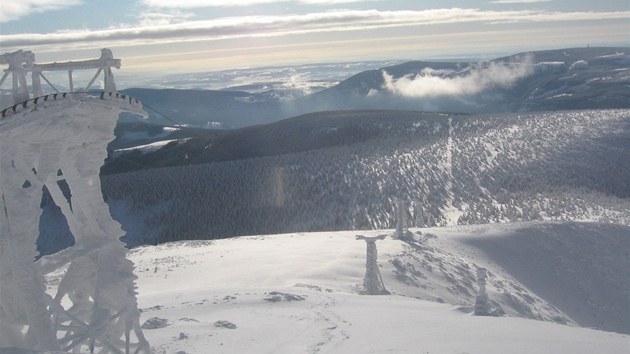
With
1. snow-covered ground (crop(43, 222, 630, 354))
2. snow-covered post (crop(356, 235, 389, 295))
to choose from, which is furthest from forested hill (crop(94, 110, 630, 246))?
snow-covered post (crop(356, 235, 389, 295))

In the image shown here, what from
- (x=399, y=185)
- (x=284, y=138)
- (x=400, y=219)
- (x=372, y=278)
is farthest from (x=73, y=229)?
(x=284, y=138)

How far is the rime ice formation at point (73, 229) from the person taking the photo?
28.1ft

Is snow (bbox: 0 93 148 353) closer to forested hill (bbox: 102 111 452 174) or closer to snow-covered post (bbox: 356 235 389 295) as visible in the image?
snow-covered post (bbox: 356 235 389 295)

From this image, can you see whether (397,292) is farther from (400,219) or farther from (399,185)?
(399,185)

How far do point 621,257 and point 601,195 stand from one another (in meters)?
28.1

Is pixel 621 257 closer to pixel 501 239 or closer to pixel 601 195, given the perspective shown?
pixel 501 239

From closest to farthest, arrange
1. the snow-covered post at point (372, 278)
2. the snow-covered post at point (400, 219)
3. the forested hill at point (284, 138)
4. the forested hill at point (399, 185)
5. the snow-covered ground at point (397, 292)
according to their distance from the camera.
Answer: the snow-covered ground at point (397, 292)
the snow-covered post at point (372, 278)
the snow-covered post at point (400, 219)
the forested hill at point (399, 185)
the forested hill at point (284, 138)

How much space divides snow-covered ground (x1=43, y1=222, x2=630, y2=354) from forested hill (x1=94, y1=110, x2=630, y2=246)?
9.00 meters

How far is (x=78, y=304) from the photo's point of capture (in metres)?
10.0

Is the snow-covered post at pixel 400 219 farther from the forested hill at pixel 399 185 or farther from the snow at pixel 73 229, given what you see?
the snow at pixel 73 229

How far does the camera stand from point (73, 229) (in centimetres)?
1022

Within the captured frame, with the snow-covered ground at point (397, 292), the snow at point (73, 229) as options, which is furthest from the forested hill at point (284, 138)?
the snow at point (73, 229)

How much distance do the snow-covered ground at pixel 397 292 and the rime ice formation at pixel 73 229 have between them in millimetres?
2386

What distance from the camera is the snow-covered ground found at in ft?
41.6
